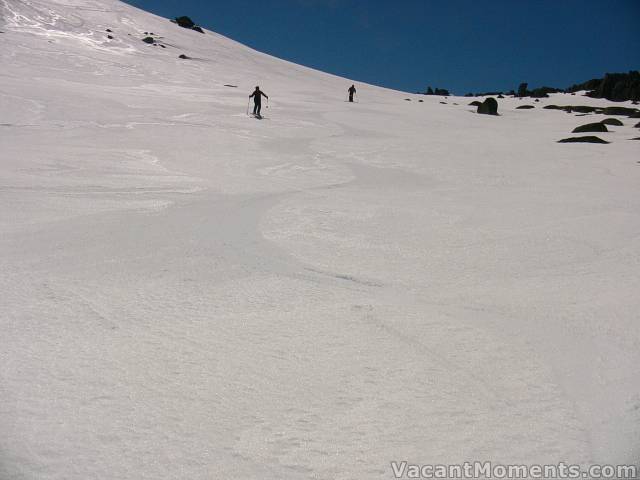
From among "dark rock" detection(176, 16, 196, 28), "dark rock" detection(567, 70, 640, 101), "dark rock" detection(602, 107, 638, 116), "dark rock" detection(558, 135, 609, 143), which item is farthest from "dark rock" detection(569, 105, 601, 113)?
"dark rock" detection(176, 16, 196, 28)

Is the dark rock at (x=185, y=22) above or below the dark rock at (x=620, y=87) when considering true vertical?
above

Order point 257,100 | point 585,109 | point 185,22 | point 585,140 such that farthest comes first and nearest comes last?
point 185,22 → point 585,109 → point 257,100 → point 585,140

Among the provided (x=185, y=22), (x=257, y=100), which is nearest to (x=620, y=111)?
(x=257, y=100)

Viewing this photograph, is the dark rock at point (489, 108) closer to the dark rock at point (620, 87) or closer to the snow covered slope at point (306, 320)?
the snow covered slope at point (306, 320)

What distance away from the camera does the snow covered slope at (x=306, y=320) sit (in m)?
1.76

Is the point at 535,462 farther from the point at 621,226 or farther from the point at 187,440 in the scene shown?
the point at 621,226

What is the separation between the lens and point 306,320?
270 cm

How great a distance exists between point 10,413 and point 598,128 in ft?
55.3

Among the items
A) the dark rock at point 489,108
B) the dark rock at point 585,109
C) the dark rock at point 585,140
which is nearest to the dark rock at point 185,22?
the dark rock at point 489,108

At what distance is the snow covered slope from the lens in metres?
1.76

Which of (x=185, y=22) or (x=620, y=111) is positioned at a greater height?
(x=185, y=22)

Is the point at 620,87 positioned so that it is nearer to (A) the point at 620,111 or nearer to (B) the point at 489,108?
(A) the point at 620,111

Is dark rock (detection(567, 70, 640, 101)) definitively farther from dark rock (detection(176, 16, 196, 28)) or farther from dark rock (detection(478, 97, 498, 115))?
dark rock (detection(176, 16, 196, 28))

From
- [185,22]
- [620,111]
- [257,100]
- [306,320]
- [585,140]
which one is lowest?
[306,320]
